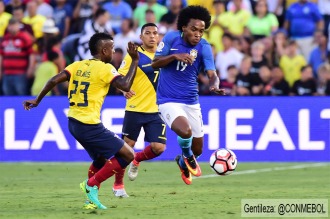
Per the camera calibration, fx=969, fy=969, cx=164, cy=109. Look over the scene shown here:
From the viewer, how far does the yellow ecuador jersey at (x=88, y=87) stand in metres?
11.2

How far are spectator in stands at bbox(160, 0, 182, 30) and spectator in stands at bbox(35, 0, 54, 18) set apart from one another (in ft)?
8.89

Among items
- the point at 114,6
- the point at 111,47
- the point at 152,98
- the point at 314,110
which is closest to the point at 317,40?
the point at 314,110

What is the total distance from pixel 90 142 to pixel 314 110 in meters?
8.69

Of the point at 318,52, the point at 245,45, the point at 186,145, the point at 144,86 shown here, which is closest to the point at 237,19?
the point at 245,45

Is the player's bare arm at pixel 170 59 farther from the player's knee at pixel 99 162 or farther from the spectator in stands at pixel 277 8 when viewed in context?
the spectator in stands at pixel 277 8

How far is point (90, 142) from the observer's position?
1124 cm

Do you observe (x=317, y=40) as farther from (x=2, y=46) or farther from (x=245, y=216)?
(x=245, y=216)

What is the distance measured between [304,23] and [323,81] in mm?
1699

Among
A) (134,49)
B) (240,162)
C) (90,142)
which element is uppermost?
(134,49)

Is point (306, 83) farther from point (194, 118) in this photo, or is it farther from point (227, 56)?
point (194, 118)

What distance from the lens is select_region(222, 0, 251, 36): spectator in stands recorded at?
21781 mm

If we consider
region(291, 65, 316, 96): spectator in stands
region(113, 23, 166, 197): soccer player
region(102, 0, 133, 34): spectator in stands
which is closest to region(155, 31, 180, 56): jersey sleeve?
region(113, 23, 166, 197): soccer player

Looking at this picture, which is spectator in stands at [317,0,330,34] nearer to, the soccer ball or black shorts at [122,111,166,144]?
black shorts at [122,111,166,144]

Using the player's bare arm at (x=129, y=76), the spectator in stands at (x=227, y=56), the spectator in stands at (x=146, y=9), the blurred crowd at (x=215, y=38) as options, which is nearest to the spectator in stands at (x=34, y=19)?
the blurred crowd at (x=215, y=38)
